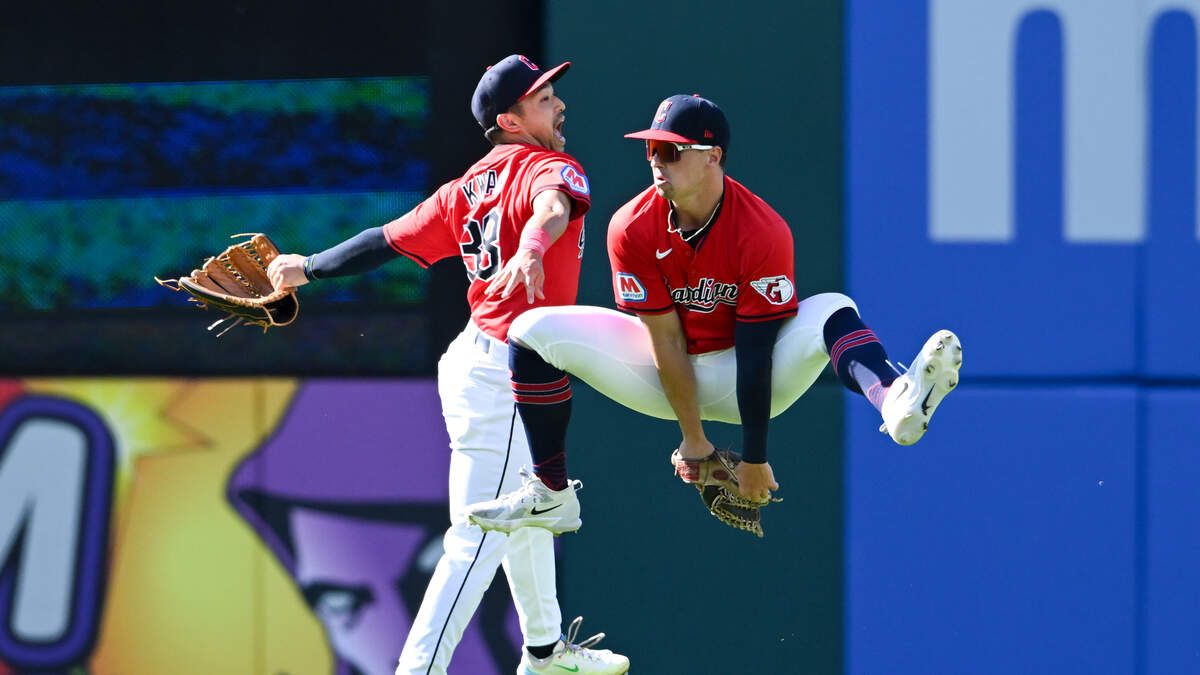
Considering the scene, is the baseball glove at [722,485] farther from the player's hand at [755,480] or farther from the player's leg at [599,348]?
the player's leg at [599,348]

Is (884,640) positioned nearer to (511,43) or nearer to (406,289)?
(406,289)

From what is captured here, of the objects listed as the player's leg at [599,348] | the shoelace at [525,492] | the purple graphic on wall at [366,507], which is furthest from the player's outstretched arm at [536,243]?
the purple graphic on wall at [366,507]

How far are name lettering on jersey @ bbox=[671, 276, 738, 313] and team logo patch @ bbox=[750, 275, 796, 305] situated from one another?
102 mm

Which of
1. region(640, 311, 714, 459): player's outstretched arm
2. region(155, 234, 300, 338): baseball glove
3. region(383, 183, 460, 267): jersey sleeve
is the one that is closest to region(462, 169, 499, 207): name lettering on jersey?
region(383, 183, 460, 267): jersey sleeve

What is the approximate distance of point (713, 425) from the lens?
4.93m

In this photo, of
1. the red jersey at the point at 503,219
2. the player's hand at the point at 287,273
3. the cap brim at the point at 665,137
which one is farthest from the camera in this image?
the player's hand at the point at 287,273

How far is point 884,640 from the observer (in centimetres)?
496

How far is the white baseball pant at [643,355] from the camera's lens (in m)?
3.66

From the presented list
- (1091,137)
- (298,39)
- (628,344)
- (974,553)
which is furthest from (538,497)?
(1091,137)

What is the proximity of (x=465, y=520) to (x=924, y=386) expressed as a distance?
4.92ft

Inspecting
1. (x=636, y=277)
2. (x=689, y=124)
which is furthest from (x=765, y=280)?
(x=689, y=124)

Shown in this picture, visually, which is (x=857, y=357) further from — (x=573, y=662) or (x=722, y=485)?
(x=573, y=662)

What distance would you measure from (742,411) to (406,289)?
6.22ft

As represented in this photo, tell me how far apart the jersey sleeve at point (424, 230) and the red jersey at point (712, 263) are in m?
0.72
